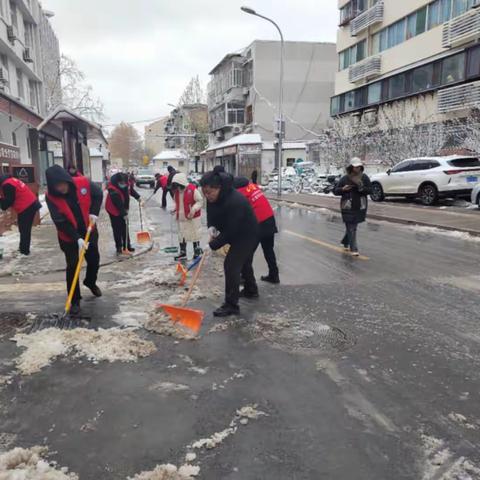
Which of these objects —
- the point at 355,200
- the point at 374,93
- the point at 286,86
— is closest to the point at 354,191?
the point at 355,200

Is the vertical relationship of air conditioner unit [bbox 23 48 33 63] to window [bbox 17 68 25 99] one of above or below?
above

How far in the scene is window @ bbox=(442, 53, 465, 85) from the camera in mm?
22431

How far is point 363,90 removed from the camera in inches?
1244

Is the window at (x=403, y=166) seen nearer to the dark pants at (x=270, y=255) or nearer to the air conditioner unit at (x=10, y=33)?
the dark pants at (x=270, y=255)

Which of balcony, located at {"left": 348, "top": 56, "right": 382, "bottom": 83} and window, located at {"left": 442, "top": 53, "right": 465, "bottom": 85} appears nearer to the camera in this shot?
window, located at {"left": 442, "top": 53, "right": 465, "bottom": 85}

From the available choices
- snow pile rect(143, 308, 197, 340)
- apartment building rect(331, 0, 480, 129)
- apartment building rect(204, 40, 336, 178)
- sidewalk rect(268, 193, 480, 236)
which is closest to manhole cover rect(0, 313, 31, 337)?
snow pile rect(143, 308, 197, 340)

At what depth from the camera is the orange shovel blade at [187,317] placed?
15.1ft

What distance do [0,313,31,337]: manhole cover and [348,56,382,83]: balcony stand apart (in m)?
29.0

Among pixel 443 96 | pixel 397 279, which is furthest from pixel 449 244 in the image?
pixel 443 96

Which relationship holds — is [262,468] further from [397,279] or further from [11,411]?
[397,279]

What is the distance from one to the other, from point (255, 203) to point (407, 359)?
3037 millimetres

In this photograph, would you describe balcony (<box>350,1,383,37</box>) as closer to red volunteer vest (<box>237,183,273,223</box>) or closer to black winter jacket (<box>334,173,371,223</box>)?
black winter jacket (<box>334,173,371,223</box>)

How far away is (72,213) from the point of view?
5.27m

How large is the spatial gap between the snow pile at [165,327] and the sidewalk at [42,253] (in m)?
3.43
